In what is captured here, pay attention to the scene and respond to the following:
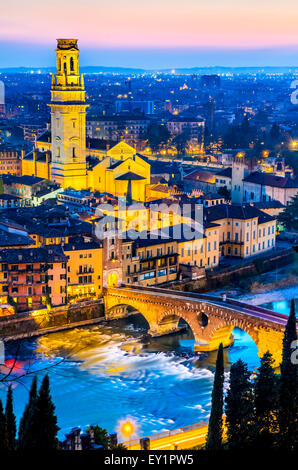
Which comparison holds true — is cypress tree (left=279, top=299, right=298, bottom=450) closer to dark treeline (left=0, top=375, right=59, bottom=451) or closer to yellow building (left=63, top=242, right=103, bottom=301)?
dark treeline (left=0, top=375, right=59, bottom=451)

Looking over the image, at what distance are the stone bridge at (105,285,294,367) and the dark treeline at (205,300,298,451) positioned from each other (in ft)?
8.76

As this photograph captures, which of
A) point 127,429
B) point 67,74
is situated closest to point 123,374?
point 127,429

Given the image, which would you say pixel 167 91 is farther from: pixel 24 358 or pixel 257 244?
pixel 24 358

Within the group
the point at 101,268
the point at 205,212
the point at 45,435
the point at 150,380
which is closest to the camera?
the point at 45,435

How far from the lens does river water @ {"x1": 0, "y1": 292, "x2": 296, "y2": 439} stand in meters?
9.21

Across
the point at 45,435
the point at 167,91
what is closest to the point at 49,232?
the point at 45,435

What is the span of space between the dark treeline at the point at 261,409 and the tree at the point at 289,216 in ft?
31.1

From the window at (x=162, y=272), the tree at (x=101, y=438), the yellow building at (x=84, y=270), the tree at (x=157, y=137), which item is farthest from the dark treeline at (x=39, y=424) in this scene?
the tree at (x=157, y=137)

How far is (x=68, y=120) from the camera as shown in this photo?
18.8 meters

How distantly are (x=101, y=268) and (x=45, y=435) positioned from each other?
272 inches

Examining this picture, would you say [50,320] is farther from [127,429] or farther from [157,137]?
[157,137]

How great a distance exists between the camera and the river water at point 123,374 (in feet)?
30.2

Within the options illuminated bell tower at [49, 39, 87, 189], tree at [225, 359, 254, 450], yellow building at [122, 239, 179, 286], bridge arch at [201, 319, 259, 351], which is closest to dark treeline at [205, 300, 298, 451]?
tree at [225, 359, 254, 450]

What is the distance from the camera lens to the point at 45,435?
587 centimetres
